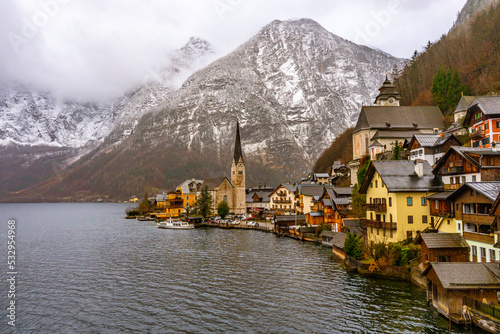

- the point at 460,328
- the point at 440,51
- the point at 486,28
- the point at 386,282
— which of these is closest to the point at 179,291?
the point at 386,282

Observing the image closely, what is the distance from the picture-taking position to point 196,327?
26.4 metres

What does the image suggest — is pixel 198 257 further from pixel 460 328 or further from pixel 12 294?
pixel 460 328

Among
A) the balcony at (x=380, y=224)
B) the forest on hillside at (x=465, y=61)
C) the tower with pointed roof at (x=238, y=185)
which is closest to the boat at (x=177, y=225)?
the tower with pointed roof at (x=238, y=185)

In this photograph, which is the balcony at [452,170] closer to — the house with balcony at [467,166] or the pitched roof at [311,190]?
the house with balcony at [467,166]

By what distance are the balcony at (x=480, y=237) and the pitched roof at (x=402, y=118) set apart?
56864 mm

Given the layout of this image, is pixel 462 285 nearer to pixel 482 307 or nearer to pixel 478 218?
pixel 482 307

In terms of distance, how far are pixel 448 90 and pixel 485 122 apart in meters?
42.6

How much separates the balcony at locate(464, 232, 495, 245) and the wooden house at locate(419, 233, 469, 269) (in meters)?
0.70

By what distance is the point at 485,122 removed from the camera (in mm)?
51938

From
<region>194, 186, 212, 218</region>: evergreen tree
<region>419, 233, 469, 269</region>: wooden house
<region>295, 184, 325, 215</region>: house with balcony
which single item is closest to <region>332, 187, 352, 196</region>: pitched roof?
<region>295, 184, 325, 215</region>: house with balcony

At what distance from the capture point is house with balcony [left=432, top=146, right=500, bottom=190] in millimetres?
36000

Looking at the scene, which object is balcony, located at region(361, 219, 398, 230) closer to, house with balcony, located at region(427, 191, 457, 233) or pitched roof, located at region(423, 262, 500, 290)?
house with balcony, located at region(427, 191, 457, 233)

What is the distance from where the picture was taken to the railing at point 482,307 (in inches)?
A: 890

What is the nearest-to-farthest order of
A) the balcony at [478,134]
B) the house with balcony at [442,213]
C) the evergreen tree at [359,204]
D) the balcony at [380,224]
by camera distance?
the house with balcony at [442,213] → the balcony at [380,224] → the balcony at [478,134] → the evergreen tree at [359,204]
